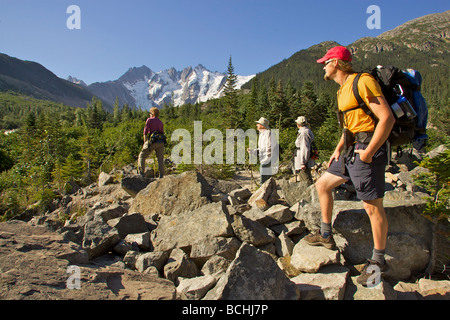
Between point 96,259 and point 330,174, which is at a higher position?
point 330,174

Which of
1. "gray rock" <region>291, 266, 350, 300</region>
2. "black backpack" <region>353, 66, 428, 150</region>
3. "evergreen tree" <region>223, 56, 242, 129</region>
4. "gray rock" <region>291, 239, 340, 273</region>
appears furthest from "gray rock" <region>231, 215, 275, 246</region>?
"evergreen tree" <region>223, 56, 242, 129</region>

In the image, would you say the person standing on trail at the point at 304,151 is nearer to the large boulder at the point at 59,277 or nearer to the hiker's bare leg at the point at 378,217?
the hiker's bare leg at the point at 378,217

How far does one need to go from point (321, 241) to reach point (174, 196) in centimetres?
301

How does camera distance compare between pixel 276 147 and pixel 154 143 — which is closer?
pixel 276 147

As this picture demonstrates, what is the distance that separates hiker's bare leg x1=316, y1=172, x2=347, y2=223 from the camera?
288 centimetres

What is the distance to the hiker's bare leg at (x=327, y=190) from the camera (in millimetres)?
2883

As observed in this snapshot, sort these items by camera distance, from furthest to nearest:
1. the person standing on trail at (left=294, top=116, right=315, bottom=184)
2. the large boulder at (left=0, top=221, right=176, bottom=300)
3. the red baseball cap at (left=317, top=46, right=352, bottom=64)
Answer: the person standing on trail at (left=294, top=116, right=315, bottom=184) < the red baseball cap at (left=317, top=46, right=352, bottom=64) < the large boulder at (left=0, top=221, right=176, bottom=300)

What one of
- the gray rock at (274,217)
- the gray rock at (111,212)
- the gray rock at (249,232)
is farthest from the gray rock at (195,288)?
the gray rock at (111,212)

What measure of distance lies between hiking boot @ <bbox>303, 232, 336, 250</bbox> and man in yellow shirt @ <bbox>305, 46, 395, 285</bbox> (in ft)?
1.38

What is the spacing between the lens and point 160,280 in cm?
272

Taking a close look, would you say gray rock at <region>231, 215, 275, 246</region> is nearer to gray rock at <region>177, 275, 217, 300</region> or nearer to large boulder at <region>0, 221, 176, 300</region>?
gray rock at <region>177, 275, 217, 300</region>
